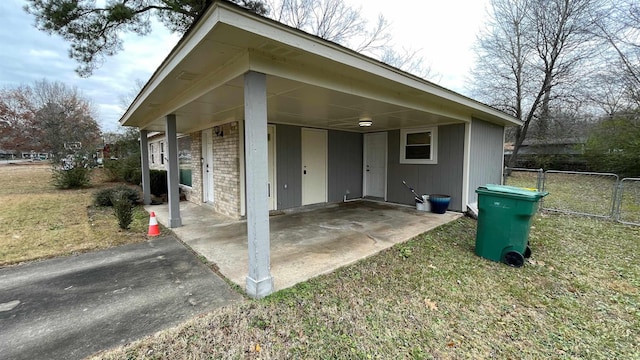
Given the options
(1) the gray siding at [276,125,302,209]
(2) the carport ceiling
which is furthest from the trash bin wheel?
(1) the gray siding at [276,125,302,209]

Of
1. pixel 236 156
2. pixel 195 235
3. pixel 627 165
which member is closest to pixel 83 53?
pixel 236 156

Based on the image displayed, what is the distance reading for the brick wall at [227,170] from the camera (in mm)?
5588

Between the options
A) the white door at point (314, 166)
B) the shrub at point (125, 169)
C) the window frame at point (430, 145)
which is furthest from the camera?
the shrub at point (125, 169)

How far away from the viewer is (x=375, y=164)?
26.3ft

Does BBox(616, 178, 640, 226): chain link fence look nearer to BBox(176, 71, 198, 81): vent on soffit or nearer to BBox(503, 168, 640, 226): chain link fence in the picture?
BBox(503, 168, 640, 226): chain link fence

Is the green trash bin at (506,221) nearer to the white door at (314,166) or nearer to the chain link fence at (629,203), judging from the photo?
the chain link fence at (629,203)

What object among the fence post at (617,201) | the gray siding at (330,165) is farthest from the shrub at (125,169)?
the fence post at (617,201)

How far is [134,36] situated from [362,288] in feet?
29.4

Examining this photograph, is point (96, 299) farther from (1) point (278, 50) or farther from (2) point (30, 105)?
(2) point (30, 105)

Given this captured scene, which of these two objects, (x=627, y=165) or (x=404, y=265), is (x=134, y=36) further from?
(x=627, y=165)

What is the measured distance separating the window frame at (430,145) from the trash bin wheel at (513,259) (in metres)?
3.45

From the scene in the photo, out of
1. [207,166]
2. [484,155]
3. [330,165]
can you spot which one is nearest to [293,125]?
[330,165]

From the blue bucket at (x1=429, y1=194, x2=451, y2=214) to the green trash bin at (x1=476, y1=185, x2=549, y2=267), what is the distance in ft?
8.12

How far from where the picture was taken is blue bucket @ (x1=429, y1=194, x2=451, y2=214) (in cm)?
602
